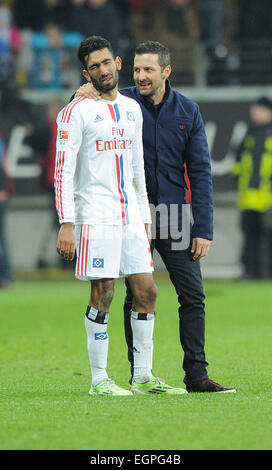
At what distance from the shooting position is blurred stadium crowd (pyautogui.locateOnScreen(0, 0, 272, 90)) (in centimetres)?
1978

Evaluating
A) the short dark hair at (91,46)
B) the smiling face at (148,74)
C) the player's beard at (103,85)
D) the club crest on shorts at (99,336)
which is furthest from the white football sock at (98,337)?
the short dark hair at (91,46)

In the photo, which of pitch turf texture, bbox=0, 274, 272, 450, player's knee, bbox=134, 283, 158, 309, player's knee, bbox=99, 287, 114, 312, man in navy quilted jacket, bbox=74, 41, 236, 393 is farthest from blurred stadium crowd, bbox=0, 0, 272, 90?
player's knee, bbox=99, 287, 114, 312

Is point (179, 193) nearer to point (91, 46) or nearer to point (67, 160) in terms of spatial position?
point (67, 160)

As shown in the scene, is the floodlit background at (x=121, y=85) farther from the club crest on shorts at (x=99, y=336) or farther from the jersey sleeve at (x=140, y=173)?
the club crest on shorts at (x=99, y=336)

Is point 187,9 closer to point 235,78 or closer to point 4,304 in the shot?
point 235,78

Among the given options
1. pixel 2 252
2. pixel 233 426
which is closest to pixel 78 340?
pixel 233 426

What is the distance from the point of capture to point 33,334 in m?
11.0

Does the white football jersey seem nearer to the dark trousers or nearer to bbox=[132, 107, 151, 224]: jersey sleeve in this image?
bbox=[132, 107, 151, 224]: jersey sleeve

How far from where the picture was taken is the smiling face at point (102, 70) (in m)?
6.92

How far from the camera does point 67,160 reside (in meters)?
6.77

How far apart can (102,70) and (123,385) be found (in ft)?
7.07

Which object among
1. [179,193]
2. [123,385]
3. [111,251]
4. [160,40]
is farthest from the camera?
[160,40]

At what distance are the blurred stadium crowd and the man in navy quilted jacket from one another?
40.9 ft

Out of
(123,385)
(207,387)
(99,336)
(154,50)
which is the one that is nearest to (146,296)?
(99,336)
